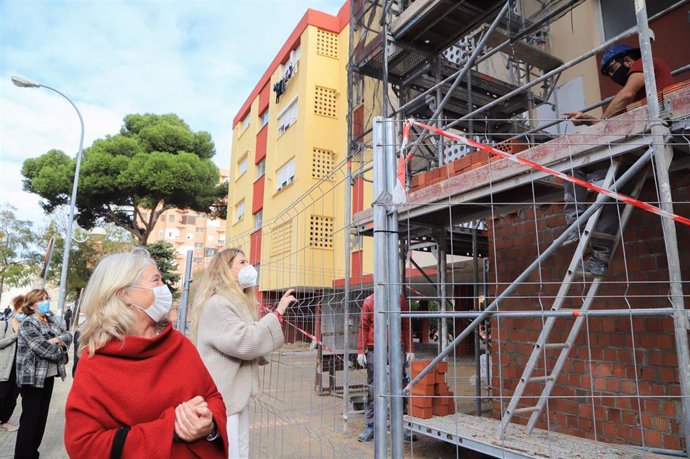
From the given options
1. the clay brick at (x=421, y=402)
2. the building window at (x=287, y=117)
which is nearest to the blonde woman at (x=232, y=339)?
the clay brick at (x=421, y=402)

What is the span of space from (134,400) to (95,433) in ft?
Result: 0.49

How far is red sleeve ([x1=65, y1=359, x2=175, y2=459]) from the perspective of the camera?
1519 mm

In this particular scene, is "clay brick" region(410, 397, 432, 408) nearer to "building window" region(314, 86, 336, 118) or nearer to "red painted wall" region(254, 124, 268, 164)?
"building window" region(314, 86, 336, 118)

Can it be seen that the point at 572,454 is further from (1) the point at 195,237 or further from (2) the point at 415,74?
(1) the point at 195,237

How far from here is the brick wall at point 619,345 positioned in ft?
11.6


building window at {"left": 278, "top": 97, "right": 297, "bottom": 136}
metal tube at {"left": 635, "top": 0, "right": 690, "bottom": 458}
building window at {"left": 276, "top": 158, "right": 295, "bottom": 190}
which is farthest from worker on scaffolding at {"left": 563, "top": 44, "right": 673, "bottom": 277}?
building window at {"left": 278, "top": 97, "right": 297, "bottom": 136}

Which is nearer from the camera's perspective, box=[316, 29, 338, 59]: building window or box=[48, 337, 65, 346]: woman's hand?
box=[48, 337, 65, 346]: woman's hand

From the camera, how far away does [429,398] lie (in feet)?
15.6

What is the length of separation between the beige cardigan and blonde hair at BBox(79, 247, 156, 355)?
709 millimetres

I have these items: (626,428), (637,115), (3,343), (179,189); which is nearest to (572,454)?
(626,428)

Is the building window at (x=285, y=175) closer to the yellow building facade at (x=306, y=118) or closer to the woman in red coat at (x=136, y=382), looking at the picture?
the yellow building facade at (x=306, y=118)

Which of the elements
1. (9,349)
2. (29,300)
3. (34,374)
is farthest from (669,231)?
(9,349)

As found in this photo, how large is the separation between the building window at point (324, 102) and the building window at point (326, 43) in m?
1.53

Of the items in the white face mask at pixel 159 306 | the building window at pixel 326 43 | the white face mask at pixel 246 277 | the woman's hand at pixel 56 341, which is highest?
the building window at pixel 326 43
